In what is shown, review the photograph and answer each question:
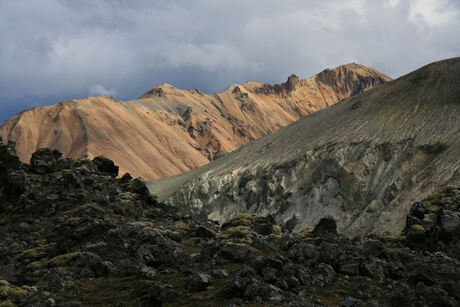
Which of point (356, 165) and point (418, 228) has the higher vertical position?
point (356, 165)

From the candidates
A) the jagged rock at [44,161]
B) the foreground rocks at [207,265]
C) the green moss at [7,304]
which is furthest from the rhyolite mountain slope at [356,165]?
the green moss at [7,304]

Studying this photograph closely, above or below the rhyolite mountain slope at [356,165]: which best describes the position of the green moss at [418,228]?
below

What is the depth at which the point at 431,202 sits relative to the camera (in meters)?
44.5

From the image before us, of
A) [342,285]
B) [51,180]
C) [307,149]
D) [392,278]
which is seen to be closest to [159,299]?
[342,285]

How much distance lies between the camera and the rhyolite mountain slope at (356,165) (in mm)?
63406

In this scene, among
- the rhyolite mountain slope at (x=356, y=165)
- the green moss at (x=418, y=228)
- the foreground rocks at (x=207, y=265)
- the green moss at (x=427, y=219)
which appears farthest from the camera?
the rhyolite mountain slope at (x=356, y=165)

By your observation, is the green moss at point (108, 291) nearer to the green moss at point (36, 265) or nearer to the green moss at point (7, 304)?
the green moss at point (7, 304)

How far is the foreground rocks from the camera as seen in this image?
1698 cm

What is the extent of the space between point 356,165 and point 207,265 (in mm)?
57666

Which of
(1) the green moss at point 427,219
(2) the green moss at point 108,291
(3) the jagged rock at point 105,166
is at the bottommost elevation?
(1) the green moss at point 427,219

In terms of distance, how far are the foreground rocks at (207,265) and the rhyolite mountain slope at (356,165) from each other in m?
23.0

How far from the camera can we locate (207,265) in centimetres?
2289

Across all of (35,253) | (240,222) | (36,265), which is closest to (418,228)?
(240,222)

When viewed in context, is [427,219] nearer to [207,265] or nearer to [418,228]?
[418,228]
